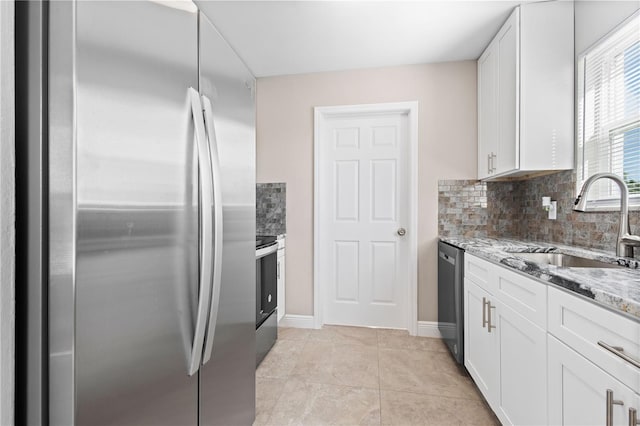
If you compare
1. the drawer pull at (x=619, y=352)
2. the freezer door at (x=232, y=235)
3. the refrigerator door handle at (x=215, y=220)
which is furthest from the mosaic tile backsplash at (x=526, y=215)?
the refrigerator door handle at (x=215, y=220)

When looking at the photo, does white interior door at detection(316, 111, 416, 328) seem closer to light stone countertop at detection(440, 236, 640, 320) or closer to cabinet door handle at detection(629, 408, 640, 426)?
light stone countertop at detection(440, 236, 640, 320)

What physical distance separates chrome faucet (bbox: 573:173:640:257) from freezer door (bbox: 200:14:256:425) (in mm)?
1473

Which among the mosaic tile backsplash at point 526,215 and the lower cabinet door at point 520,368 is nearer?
the lower cabinet door at point 520,368

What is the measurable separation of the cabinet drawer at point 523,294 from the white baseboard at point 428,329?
1368 millimetres

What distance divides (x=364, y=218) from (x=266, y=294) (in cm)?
121

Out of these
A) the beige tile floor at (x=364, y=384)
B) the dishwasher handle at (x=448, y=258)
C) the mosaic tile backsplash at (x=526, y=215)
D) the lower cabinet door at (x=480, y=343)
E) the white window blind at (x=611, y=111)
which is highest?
the white window blind at (x=611, y=111)

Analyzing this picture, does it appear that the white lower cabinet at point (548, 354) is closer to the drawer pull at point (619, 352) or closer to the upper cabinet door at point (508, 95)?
the drawer pull at point (619, 352)

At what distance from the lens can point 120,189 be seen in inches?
27.3

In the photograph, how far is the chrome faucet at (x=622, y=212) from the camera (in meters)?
1.42

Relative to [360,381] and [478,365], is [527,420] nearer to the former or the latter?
[478,365]

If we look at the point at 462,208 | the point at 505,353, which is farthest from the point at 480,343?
the point at 462,208

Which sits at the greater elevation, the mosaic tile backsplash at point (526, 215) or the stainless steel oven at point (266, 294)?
the mosaic tile backsplash at point (526, 215)

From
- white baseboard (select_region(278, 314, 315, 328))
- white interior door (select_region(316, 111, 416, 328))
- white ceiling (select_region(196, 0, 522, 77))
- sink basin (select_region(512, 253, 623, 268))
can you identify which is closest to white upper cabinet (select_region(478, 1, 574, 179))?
white ceiling (select_region(196, 0, 522, 77))

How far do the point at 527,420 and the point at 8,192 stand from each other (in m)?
1.82
